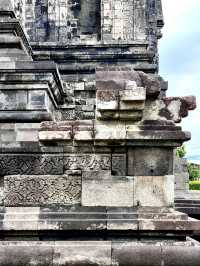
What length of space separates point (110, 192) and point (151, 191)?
439mm

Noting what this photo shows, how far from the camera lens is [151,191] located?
17.8ft

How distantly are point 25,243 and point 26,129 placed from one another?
14.2ft

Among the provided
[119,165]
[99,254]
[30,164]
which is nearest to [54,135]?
[30,164]

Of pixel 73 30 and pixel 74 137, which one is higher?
pixel 73 30

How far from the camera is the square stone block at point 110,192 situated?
5402mm

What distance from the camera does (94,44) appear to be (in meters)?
15.2

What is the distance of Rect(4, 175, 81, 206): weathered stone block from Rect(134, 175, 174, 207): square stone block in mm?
634

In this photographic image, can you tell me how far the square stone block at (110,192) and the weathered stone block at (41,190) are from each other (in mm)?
128

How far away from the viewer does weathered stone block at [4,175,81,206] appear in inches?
215

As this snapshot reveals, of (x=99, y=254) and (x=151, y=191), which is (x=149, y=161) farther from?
(x=99, y=254)

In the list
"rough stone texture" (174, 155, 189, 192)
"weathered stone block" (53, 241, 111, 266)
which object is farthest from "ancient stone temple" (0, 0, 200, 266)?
"rough stone texture" (174, 155, 189, 192)

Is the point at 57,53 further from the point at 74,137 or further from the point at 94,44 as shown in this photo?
the point at 74,137

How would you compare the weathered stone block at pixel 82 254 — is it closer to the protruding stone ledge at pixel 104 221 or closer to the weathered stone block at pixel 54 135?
the protruding stone ledge at pixel 104 221

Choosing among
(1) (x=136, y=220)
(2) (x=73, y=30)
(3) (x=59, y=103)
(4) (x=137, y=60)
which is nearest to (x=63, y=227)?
(1) (x=136, y=220)
